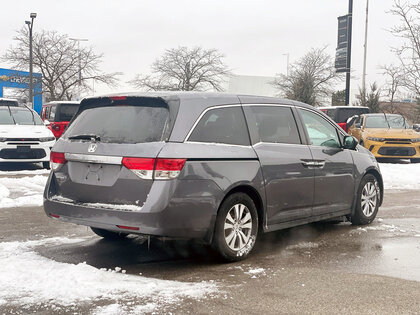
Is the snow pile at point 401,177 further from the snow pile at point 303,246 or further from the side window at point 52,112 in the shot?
the side window at point 52,112

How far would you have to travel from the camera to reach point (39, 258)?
530 centimetres

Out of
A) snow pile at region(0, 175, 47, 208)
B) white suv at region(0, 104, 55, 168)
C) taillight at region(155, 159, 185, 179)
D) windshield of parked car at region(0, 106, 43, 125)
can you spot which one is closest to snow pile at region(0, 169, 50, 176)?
white suv at region(0, 104, 55, 168)

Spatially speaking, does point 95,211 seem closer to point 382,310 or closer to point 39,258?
point 39,258

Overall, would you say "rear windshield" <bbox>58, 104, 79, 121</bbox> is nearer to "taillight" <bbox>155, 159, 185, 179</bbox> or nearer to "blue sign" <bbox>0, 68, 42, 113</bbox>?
"taillight" <bbox>155, 159, 185, 179</bbox>

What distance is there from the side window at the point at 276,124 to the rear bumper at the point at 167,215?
3.63 ft

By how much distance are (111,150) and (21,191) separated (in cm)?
591

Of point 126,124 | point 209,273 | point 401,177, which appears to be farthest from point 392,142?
point 126,124

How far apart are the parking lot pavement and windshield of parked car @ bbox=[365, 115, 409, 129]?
12.2m

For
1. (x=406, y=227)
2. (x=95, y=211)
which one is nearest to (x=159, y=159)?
(x=95, y=211)

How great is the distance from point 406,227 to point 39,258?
184 inches

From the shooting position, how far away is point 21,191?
1023cm

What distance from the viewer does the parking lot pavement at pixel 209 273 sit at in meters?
4.05

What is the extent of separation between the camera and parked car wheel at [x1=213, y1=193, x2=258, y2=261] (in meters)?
5.12

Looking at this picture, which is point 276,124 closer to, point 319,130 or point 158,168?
point 319,130
